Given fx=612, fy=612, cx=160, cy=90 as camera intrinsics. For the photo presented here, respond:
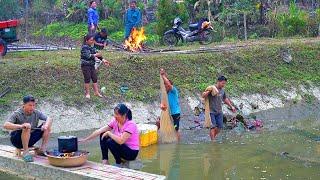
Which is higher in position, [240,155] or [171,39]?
[171,39]

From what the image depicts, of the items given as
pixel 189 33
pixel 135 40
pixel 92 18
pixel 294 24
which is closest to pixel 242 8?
pixel 294 24

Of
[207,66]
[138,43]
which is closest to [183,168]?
[207,66]

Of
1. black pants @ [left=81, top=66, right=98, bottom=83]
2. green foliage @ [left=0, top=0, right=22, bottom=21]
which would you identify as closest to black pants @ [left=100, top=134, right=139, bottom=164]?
black pants @ [left=81, top=66, right=98, bottom=83]

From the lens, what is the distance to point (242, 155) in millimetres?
11898

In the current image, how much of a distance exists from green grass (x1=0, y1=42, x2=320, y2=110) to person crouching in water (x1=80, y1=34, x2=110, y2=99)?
1.24 feet

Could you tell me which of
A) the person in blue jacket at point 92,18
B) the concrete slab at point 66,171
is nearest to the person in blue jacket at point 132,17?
the person in blue jacket at point 92,18

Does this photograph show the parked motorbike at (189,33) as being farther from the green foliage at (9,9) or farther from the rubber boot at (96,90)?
the green foliage at (9,9)

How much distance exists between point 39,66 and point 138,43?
5010mm

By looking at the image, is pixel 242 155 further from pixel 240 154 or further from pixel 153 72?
pixel 153 72

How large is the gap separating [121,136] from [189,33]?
14.2 m

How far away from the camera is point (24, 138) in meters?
9.71

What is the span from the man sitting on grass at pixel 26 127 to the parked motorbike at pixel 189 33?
13197 mm

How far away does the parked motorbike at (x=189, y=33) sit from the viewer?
22.8 metres

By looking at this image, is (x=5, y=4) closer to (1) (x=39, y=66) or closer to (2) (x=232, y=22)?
(2) (x=232, y=22)
